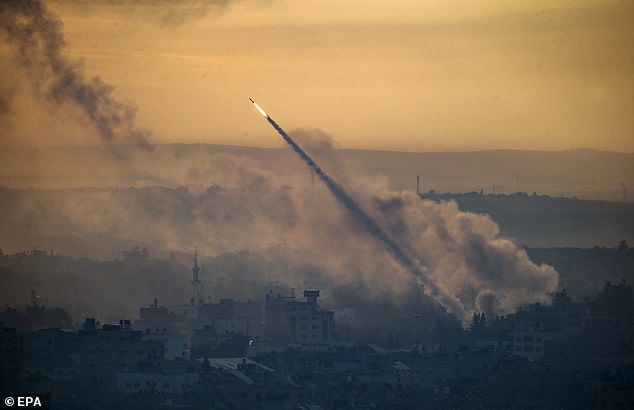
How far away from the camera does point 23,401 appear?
85.4 meters

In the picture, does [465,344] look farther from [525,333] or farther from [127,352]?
[127,352]

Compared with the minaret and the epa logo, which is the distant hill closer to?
the minaret

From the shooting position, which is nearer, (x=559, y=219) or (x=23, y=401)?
(x=23, y=401)

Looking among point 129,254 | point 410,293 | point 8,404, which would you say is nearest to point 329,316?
point 410,293

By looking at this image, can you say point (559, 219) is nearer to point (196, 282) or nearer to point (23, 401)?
point (196, 282)

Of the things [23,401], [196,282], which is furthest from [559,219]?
[23,401]

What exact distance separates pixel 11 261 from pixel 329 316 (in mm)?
24795

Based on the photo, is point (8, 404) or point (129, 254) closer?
point (8, 404)

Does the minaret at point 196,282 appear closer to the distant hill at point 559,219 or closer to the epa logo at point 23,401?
the distant hill at point 559,219

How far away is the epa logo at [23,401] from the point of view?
8281cm

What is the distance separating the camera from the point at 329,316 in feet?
405

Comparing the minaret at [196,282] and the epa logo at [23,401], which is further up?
the minaret at [196,282]

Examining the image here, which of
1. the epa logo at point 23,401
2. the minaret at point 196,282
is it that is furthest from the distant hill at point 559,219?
the epa logo at point 23,401

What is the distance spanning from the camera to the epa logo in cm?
8281
